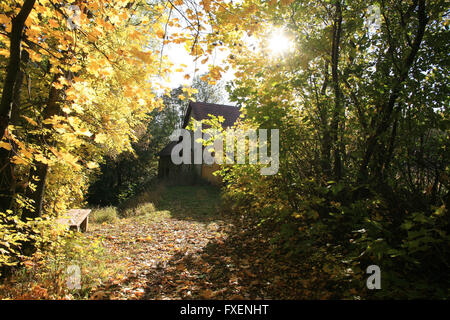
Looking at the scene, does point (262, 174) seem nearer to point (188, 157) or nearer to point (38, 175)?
point (38, 175)

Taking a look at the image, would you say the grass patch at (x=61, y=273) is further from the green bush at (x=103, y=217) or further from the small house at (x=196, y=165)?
the small house at (x=196, y=165)

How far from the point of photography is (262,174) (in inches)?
181

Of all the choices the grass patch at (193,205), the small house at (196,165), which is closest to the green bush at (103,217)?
the grass patch at (193,205)

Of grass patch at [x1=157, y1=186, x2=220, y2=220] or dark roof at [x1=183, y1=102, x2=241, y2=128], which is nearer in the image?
grass patch at [x1=157, y1=186, x2=220, y2=220]

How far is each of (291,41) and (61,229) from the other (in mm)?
5209

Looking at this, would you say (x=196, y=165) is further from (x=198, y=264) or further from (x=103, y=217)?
(x=198, y=264)

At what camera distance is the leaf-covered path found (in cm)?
358

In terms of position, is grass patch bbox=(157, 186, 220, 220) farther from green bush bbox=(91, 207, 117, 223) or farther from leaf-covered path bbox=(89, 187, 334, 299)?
green bush bbox=(91, 207, 117, 223)

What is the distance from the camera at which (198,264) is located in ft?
15.4

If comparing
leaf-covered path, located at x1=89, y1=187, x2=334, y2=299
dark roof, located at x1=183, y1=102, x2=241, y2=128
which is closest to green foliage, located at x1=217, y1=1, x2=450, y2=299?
leaf-covered path, located at x1=89, y1=187, x2=334, y2=299

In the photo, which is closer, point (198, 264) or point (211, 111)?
point (198, 264)

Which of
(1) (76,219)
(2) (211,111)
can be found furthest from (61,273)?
(2) (211,111)
